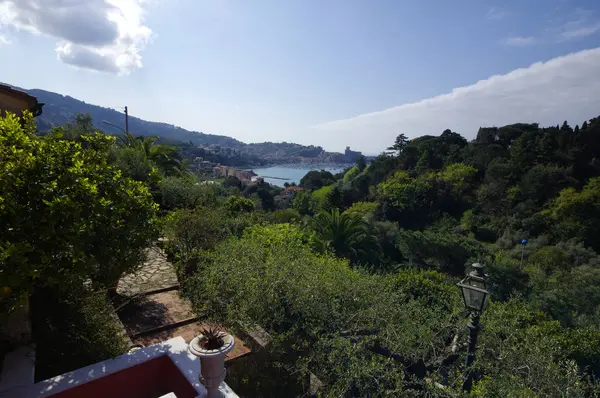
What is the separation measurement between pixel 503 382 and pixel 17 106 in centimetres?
908

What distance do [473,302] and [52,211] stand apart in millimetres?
3885

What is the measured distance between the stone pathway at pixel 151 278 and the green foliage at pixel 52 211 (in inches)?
106

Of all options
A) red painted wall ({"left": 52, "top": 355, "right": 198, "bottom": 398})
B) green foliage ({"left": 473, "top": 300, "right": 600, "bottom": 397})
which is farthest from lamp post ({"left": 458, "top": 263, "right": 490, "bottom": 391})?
red painted wall ({"left": 52, "top": 355, "right": 198, "bottom": 398})

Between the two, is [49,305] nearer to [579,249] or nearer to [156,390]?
[156,390]

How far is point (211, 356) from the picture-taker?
8.36ft

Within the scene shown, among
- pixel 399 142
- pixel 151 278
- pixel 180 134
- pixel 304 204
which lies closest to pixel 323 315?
pixel 151 278

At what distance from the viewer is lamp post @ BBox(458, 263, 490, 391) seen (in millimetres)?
3484

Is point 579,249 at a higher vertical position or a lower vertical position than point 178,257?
lower

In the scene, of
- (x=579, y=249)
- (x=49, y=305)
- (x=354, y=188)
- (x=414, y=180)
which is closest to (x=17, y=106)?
(x=49, y=305)

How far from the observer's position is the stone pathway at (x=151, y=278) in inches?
229

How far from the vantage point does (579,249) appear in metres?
21.9

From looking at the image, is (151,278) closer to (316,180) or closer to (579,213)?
(579,213)

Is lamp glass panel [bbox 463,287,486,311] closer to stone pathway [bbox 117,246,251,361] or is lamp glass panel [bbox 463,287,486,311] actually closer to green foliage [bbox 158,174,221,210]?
stone pathway [bbox 117,246,251,361]

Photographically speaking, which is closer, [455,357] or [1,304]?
[1,304]
